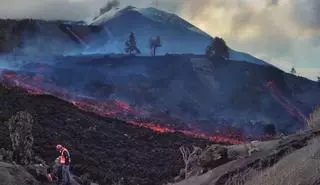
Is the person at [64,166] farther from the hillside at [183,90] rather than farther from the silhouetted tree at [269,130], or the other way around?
the silhouetted tree at [269,130]

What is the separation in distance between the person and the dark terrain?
53.9 feet

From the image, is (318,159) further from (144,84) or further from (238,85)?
(238,85)

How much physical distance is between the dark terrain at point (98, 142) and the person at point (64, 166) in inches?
646

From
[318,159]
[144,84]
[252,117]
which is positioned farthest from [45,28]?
[318,159]

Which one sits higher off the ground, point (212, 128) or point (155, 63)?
point (155, 63)

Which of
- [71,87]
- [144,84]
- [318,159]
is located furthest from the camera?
[144,84]

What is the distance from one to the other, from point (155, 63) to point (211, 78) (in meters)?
13.6

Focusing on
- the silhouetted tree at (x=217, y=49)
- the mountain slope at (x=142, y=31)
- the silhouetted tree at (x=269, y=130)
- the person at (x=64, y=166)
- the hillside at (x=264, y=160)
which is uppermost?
the mountain slope at (x=142, y=31)

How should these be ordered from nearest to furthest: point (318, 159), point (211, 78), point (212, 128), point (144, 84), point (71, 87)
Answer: point (318, 159), point (212, 128), point (71, 87), point (144, 84), point (211, 78)

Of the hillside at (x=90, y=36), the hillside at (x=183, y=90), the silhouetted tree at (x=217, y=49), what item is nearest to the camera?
the hillside at (x=183, y=90)

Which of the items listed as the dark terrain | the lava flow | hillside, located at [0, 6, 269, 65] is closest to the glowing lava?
hillside, located at [0, 6, 269, 65]

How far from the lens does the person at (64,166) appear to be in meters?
25.6

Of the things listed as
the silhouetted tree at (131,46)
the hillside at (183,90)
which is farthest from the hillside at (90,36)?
the hillside at (183,90)

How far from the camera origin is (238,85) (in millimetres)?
Result: 130500
